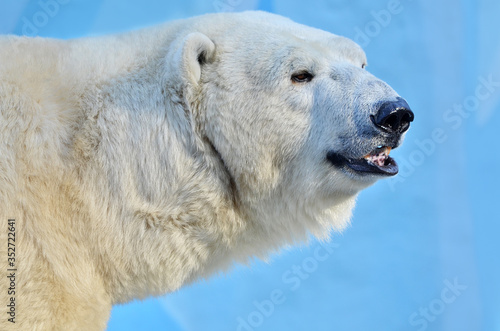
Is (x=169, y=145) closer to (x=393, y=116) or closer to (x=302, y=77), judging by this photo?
(x=302, y=77)

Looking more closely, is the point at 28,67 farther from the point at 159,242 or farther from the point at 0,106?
the point at 159,242

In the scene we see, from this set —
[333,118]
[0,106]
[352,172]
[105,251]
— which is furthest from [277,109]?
[0,106]

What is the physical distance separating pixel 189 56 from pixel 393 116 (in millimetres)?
1057

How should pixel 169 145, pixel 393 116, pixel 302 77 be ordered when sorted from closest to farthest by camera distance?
pixel 393 116, pixel 169 145, pixel 302 77

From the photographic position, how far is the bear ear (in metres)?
2.93

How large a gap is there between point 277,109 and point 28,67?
4.17ft

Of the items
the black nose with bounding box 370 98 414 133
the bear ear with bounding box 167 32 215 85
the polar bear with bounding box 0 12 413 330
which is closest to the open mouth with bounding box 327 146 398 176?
the polar bear with bounding box 0 12 413 330

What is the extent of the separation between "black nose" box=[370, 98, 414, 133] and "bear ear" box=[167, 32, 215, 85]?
919 millimetres

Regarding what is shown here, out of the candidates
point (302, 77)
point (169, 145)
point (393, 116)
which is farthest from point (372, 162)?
point (169, 145)

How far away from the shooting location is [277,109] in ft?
10.0

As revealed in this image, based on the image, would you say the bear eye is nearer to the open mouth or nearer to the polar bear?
the polar bear

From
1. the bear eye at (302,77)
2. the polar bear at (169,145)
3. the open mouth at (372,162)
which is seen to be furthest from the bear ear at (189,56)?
the open mouth at (372,162)

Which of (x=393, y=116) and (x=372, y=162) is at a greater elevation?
(x=393, y=116)

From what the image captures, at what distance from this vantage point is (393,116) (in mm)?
2877
